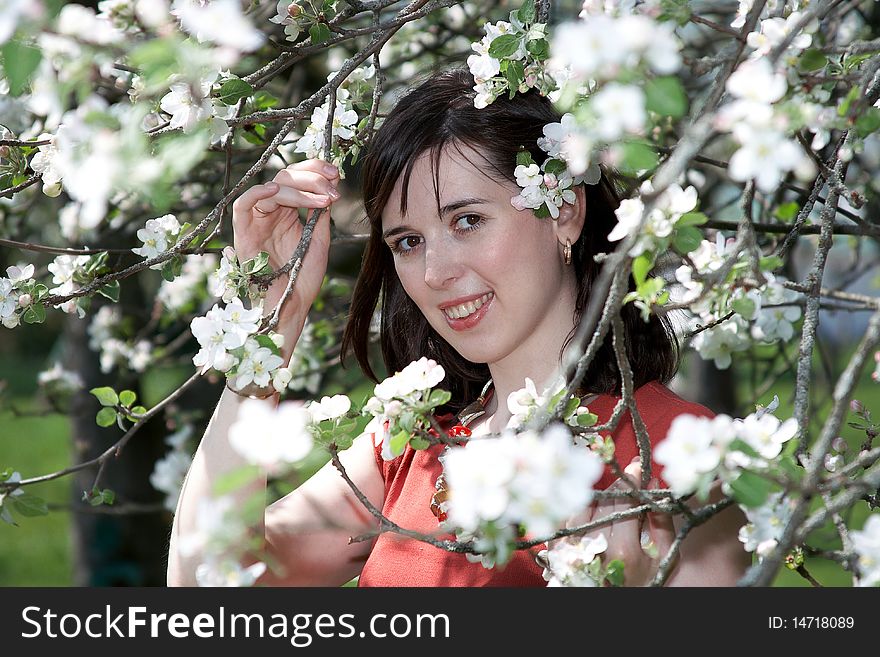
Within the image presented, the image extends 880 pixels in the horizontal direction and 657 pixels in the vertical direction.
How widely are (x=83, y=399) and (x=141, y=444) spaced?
0.56 meters

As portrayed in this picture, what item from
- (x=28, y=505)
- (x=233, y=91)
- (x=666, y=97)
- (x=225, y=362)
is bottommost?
(x=28, y=505)

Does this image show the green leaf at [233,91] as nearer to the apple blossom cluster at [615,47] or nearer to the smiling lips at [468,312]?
the smiling lips at [468,312]

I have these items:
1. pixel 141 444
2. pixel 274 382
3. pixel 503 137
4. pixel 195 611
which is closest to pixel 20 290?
pixel 274 382

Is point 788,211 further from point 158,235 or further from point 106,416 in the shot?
point 106,416

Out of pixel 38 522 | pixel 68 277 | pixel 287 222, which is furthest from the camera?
pixel 38 522

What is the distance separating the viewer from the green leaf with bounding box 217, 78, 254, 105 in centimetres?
148

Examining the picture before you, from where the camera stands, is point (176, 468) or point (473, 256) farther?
point (176, 468)

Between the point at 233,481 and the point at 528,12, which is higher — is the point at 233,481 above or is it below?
below

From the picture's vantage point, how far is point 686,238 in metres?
1.22

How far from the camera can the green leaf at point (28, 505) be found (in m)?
1.55

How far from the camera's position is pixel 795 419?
123cm

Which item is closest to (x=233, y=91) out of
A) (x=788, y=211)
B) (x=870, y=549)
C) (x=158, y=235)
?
(x=158, y=235)

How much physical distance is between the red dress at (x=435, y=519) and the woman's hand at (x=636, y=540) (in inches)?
7.6

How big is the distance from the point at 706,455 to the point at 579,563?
307 mm
